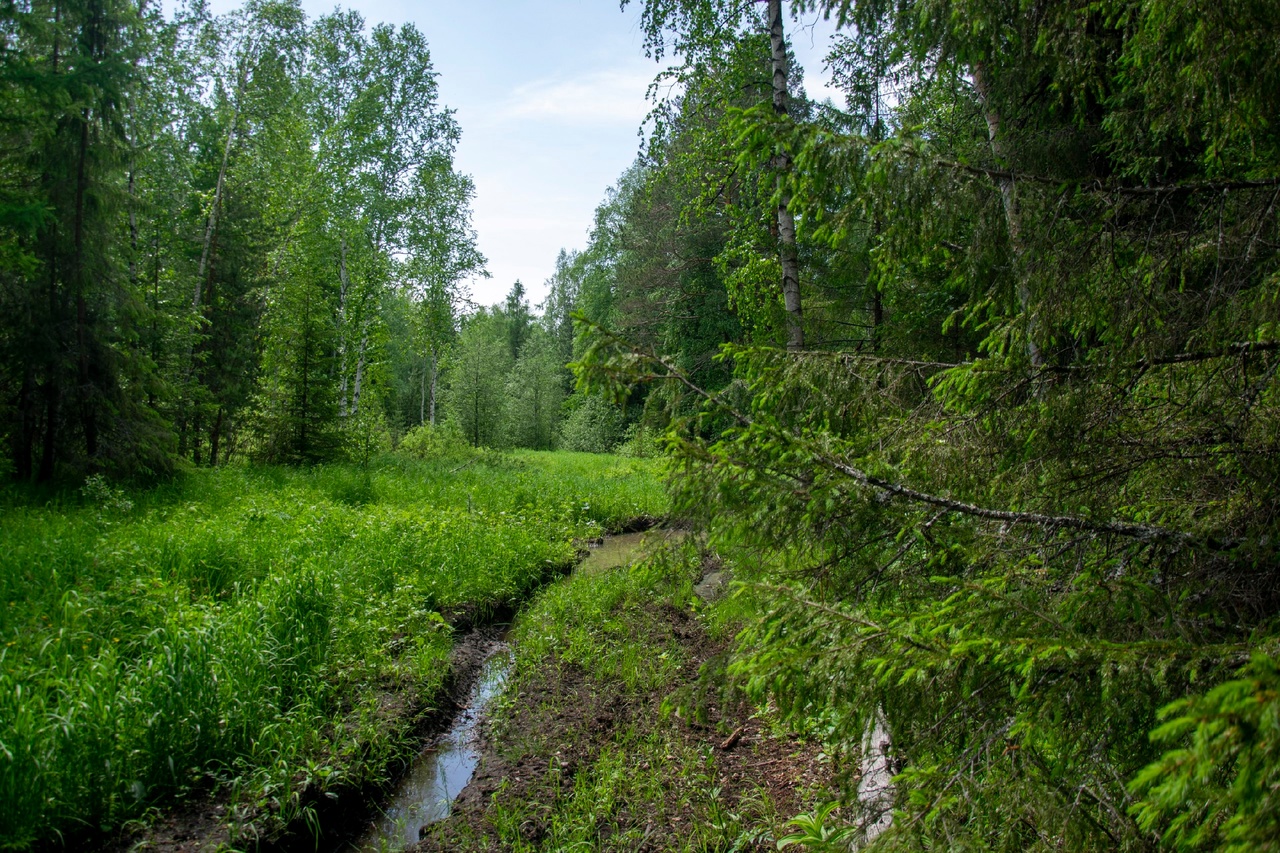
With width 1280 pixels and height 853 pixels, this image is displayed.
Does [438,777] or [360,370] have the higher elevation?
[360,370]

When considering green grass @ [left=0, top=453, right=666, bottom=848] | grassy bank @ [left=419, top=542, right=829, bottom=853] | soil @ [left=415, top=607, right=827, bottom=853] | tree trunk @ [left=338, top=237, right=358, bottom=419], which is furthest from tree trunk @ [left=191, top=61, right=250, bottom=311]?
soil @ [left=415, top=607, right=827, bottom=853]

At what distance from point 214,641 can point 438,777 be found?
70.3 inches

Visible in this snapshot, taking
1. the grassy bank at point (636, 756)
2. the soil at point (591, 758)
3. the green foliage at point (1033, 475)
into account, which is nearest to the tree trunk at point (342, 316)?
the grassy bank at point (636, 756)

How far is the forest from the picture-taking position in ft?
6.21

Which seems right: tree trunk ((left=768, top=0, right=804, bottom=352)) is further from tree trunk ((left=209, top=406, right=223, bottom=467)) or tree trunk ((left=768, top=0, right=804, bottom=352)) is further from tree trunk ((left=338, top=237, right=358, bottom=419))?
tree trunk ((left=209, top=406, right=223, bottom=467))

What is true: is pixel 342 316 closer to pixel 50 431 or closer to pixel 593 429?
pixel 50 431

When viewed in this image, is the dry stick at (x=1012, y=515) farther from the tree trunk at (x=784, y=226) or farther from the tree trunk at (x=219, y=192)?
the tree trunk at (x=219, y=192)

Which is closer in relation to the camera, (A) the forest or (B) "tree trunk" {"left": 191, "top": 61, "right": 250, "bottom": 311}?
(A) the forest

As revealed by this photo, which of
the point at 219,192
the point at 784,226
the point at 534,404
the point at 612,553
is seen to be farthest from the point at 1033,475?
the point at 534,404

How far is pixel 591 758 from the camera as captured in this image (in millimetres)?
4492

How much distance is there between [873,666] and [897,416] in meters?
1.29

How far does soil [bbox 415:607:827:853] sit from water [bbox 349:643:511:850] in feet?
0.46

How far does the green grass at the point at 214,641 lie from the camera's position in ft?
11.3

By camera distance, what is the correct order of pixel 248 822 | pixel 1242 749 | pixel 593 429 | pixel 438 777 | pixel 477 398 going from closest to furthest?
pixel 1242 749 → pixel 248 822 → pixel 438 777 → pixel 477 398 → pixel 593 429
